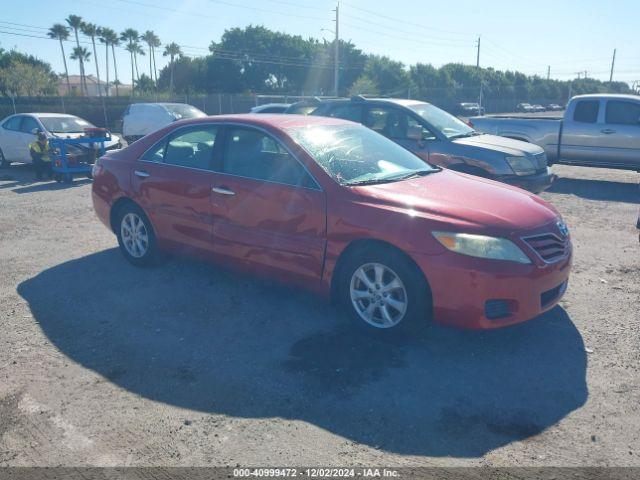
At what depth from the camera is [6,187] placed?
1148 cm

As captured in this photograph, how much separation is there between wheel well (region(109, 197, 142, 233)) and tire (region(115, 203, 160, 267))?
2 centimetres

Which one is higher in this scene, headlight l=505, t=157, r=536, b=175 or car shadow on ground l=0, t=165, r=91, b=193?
headlight l=505, t=157, r=536, b=175

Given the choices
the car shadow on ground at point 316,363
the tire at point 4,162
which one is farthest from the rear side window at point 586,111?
the tire at point 4,162

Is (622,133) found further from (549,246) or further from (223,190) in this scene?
(223,190)

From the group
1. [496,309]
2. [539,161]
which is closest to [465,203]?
[496,309]

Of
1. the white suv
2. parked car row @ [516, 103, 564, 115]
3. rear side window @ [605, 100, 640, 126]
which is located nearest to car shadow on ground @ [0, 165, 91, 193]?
the white suv

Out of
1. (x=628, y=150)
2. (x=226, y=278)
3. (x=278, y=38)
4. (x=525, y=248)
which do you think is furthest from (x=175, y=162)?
(x=278, y=38)

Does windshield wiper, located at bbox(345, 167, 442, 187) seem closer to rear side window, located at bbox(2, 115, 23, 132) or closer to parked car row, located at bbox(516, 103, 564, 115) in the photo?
rear side window, located at bbox(2, 115, 23, 132)

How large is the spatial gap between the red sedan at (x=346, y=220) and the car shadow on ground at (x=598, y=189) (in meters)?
6.45

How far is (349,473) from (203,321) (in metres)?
2.21

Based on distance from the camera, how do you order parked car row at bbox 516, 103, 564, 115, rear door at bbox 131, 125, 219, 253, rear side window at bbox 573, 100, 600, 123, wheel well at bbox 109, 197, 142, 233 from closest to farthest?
rear door at bbox 131, 125, 219, 253 < wheel well at bbox 109, 197, 142, 233 < rear side window at bbox 573, 100, 600, 123 < parked car row at bbox 516, 103, 564, 115

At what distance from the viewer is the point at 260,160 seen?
4.87m

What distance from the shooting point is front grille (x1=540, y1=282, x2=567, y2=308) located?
156 inches

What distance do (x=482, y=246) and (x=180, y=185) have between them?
2.94 metres
